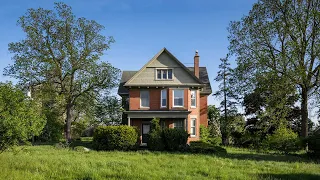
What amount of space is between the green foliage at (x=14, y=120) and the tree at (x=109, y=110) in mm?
21682

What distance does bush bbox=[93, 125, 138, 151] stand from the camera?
2466cm

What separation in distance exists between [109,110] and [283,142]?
64.1 ft

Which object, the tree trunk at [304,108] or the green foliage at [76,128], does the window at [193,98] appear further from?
the green foliage at [76,128]

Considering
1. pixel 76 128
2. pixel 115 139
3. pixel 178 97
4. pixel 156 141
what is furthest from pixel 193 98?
pixel 76 128

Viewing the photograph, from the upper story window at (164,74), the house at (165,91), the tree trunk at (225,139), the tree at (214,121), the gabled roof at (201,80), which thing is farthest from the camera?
the tree at (214,121)

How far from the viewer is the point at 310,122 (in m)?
39.9

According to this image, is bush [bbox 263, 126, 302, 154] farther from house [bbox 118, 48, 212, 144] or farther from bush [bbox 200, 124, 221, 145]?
house [bbox 118, 48, 212, 144]

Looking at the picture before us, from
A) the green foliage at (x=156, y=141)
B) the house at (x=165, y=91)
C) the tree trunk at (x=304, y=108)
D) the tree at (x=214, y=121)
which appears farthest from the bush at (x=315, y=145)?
the tree at (x=214, y=121)

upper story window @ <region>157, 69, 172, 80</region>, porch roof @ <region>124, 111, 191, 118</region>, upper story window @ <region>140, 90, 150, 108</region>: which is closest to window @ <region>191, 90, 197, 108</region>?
porch roof @ <region>124, 111, 191, 118</region>

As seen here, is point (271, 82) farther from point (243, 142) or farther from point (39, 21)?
point (39, 21)

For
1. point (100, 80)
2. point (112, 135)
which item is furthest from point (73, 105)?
point (112, 135)

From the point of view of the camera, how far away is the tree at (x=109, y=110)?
37.2 m

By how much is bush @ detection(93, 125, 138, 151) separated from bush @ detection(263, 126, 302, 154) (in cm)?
1084

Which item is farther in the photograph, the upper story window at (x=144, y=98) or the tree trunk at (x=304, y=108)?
the upper story window at (x=144, y=98)
